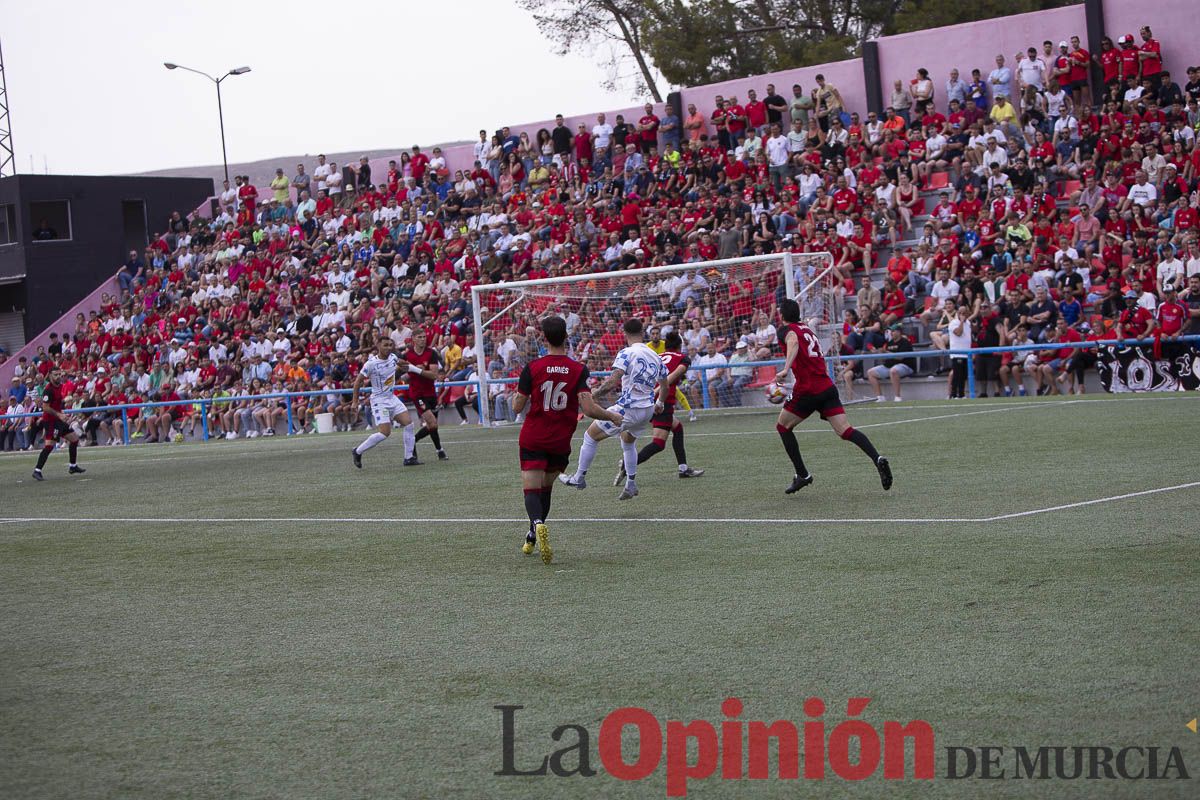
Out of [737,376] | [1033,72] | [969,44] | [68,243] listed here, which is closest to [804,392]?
[737,376]

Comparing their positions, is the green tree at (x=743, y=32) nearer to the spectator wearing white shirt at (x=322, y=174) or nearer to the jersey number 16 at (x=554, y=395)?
the spectator wearing white shirt at (x=322, y=174)

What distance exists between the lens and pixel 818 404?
12.0 meters

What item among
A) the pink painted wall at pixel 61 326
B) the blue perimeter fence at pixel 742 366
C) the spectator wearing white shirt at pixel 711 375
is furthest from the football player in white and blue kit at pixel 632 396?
the pink painted wall at pixel 61 326

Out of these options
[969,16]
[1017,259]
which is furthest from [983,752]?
[969,16]

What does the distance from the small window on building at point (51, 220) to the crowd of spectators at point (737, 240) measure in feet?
24.6

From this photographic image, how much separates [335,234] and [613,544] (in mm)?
29019

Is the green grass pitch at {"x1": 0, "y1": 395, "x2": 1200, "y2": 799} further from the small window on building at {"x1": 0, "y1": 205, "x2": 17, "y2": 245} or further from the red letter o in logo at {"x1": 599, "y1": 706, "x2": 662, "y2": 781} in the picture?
the small window on building at {"x1": 0, "y1": 205, "x2": 17, "y2": 245}

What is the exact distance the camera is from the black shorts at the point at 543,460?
9.66m

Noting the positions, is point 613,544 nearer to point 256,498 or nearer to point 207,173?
point 256,498

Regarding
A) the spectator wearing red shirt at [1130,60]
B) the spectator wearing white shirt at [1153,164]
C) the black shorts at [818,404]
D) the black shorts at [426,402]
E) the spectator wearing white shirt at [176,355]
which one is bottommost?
the black shorts at [818,404]

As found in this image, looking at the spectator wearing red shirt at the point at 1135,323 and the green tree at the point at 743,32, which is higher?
the green tree at the point at 743,32

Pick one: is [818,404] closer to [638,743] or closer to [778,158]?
[638,743]

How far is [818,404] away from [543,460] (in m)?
3.35

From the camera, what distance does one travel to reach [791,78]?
103ft
